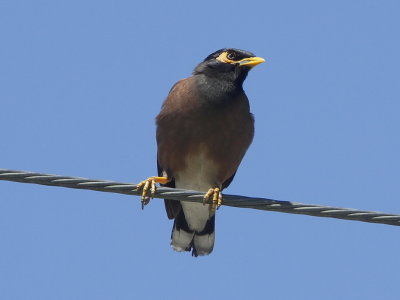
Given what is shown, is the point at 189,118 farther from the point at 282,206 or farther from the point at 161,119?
the point at 282,206

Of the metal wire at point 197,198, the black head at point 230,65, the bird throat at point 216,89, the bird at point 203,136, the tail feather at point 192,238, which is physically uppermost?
the black head at point 230,65

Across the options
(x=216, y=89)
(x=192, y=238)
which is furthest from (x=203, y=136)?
(x=192, y=238)

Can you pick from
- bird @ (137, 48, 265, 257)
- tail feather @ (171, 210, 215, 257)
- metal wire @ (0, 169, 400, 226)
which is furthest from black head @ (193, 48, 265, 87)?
metal wire @ (0, 169, 400, 226)

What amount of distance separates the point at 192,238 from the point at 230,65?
1.54 metres

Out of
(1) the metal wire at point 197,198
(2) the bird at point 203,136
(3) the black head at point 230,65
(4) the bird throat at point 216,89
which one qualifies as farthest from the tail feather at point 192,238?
(1) the metal wire at point 197,198

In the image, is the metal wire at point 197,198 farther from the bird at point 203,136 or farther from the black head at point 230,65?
the black head at point 230,65

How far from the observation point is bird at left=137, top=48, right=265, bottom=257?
621 cm

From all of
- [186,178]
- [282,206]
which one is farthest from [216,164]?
[282,206]

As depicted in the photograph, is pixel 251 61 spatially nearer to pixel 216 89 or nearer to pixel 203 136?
A: pixel 216 89

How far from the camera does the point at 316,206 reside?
14.2 ft

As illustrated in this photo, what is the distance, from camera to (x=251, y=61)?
6.74 meters

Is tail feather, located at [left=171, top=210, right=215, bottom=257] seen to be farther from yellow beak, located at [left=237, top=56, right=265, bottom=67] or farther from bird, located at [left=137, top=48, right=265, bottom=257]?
yellow beak, located at [left=237, top=56, right=265, bottom=67]

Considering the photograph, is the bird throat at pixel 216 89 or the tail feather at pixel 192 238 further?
the tail feather at pixel 192 238

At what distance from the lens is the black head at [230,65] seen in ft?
22.0
